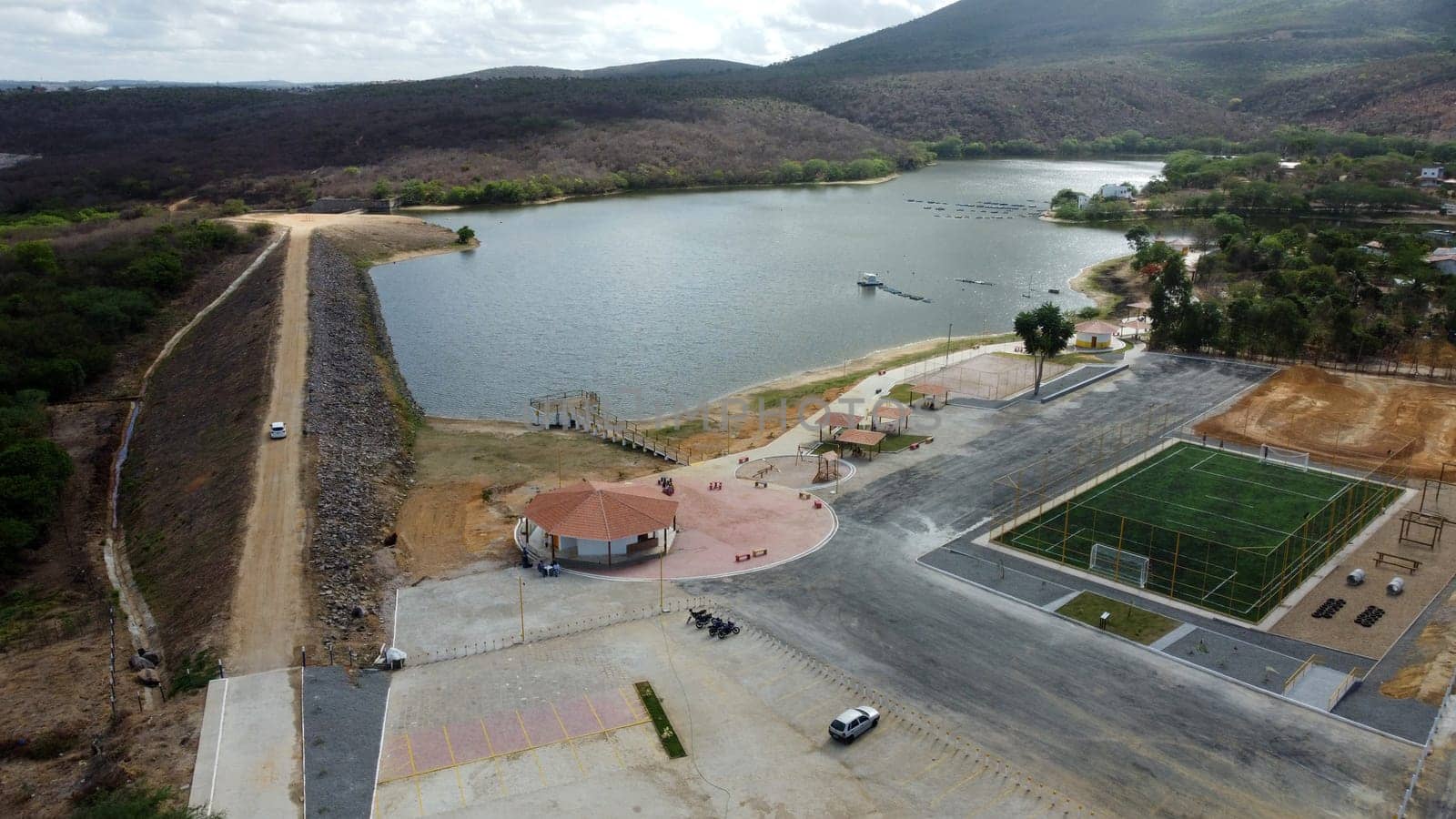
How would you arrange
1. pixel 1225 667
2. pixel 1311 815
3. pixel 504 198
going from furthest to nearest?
pixel 504 198 < pixel 1225 667 < pixel 1311 815

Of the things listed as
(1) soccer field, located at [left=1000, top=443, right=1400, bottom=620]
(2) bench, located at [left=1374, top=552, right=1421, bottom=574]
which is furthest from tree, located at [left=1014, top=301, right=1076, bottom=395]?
(2) bench, located at [left=1374, top=552, right=1421, bottom=574]

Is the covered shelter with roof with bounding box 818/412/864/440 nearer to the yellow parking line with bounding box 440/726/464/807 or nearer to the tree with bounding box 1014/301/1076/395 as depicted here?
the tree with bounding box 1014/301/1076/395

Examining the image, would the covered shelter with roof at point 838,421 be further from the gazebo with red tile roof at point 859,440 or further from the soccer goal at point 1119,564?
the soccer goal at point 1119,564

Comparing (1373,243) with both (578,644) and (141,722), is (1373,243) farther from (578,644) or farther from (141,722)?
(141,722)

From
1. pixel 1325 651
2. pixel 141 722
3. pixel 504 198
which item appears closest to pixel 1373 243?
pixel 1325 651

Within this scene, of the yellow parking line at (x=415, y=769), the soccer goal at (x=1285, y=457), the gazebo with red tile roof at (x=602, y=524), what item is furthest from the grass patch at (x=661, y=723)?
the soccer goal at (x=1285, y=457)

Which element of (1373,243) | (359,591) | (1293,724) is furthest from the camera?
(1373,243)

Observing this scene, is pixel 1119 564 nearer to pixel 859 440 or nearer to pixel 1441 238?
pixel 859 440

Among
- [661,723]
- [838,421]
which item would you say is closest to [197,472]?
[661,723]
